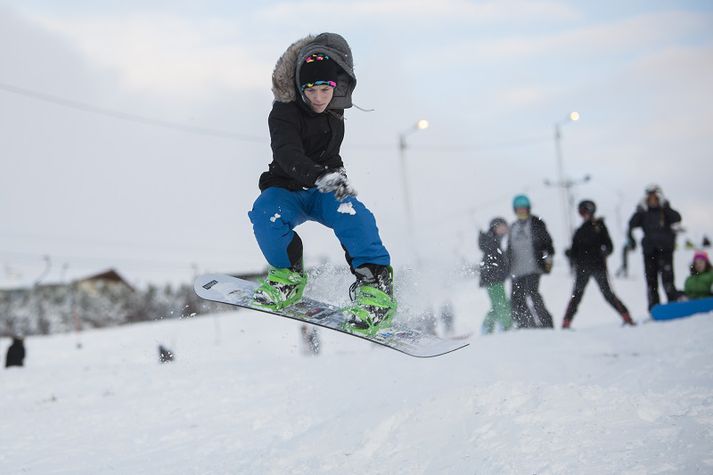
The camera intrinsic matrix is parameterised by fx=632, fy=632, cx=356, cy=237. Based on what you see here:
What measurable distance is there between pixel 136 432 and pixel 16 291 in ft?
180

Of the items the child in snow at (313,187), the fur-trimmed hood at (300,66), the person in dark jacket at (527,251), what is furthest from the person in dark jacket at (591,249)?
the fur-trimmed hood at (300,66)

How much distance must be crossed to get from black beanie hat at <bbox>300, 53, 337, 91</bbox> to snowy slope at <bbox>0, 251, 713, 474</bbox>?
241 centimetres

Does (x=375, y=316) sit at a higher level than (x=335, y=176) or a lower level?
lower

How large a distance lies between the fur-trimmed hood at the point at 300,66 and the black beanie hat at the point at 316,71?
30mm

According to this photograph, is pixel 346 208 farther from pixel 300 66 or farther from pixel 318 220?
pixel 300 66

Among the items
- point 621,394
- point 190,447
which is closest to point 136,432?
point 190,447

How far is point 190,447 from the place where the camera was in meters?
5.08

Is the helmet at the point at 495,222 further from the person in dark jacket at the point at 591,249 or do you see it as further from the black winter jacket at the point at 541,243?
the person in dark jacket at the point at 591,249

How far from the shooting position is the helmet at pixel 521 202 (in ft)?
26.5

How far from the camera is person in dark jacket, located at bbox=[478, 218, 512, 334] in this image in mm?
7855

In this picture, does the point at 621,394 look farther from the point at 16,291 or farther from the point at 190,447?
the point at 16,291

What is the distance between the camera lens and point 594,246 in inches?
344

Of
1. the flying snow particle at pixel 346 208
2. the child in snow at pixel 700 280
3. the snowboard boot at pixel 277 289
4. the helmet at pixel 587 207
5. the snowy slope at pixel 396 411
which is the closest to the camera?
the snowy slope at pixel 396 411

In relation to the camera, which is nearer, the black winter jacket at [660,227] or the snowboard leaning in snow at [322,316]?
the snowboard leaning in snow at [322,316]
